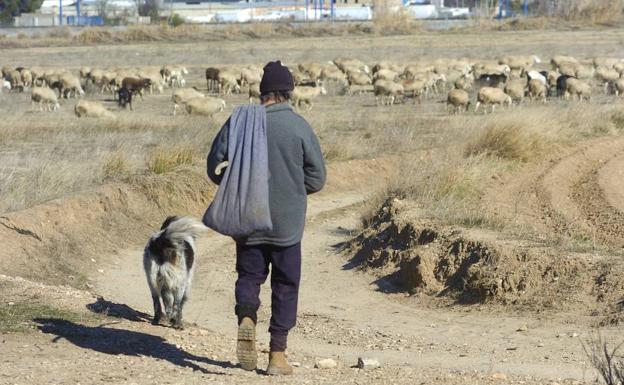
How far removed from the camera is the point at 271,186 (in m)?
6.73

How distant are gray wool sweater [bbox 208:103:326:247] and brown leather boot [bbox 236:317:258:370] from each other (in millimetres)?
503

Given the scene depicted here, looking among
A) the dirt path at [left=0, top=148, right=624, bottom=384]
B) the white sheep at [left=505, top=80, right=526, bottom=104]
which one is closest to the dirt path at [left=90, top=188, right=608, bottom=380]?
the dirt path at [left=0, top=148, right=624, bottom=384]

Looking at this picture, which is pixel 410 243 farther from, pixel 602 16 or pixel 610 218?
pixel 602 16

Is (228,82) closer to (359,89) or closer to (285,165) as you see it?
(359,89)

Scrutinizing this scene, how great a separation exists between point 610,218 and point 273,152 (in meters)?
9.92

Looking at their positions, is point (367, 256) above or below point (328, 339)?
below

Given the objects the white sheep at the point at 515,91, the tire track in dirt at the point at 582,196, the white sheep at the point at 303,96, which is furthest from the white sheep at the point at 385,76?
the tire track in dirt at the point at 582,196

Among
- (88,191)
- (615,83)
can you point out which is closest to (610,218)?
(88,191)

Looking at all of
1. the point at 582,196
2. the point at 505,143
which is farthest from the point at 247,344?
the point at 505,143

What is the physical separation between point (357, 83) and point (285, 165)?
35.4 meters

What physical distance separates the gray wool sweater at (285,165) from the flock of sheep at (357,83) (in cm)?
2420

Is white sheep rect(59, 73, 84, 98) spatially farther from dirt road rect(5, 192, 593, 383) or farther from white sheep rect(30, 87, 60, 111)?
dirt road rect(5, 192, 593, 383)

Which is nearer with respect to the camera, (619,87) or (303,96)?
(303,96)

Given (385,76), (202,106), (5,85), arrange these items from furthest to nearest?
(5,85)
(385,76)
(202,106)
